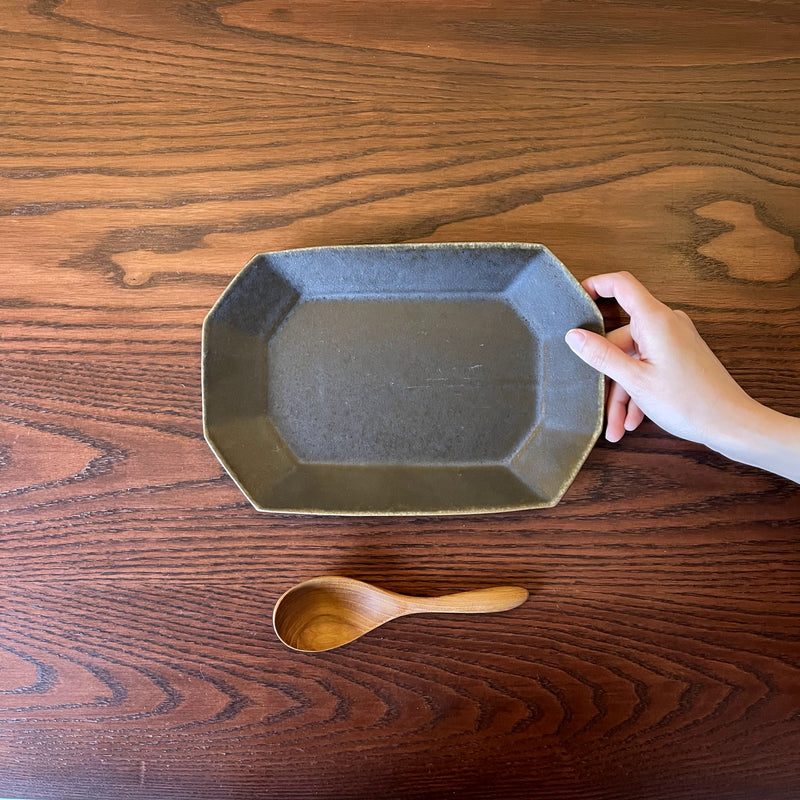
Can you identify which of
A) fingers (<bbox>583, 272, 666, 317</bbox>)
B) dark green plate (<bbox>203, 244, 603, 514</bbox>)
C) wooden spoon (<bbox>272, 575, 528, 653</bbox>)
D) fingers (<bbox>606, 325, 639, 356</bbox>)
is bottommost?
wooden spoon (<bbox>272, 575, 528, 653</bbox>)

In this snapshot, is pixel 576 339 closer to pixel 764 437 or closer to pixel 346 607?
pixel 764 437

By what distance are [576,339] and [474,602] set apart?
39 centimetres

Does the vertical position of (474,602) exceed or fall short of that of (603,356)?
it falls short

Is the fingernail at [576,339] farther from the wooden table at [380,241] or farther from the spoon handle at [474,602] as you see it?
the spoon handle at [474,602]

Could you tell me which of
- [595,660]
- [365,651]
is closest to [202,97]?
[365,651]

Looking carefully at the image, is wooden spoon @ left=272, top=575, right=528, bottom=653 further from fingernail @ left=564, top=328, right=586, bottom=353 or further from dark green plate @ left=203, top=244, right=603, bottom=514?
fingernail @ left=564, top=328, right=586, bottom=353

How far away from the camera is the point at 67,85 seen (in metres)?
0.86

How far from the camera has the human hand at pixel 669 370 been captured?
76 centimetres

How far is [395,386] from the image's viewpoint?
853 mm

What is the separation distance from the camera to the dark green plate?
0.83 meters

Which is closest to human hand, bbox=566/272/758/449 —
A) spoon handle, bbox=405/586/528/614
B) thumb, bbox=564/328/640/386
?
thumb, bbox=564/328/640/386

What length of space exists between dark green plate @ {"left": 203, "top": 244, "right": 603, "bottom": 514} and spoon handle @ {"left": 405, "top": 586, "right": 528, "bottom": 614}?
127 millimetres

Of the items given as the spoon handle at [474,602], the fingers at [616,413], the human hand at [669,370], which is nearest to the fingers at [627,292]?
the human hand at [669,370]

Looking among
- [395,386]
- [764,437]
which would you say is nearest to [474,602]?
[395,386]
